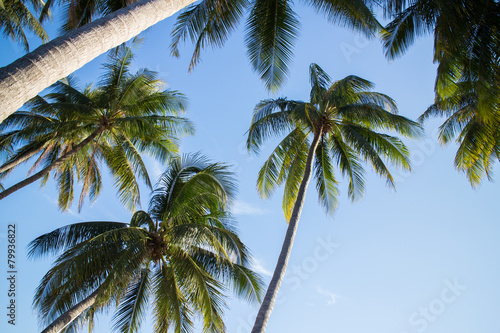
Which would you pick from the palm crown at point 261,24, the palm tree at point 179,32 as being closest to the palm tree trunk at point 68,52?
the palm tree at point 179,32

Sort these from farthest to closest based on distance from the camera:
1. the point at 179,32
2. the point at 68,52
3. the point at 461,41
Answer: the point at 179,32
the point at 461,41
the point at 68,52

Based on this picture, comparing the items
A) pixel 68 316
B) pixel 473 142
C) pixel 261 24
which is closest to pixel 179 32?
pixel 261 24

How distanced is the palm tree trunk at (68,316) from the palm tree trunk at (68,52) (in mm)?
7861

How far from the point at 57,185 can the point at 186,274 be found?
7.28 m

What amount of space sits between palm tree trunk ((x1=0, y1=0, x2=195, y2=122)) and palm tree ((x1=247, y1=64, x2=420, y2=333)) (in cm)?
692

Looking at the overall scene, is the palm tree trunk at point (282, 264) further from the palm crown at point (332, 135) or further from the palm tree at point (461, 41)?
the palm tree at point (461, 41)

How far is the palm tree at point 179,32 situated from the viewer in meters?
3.16

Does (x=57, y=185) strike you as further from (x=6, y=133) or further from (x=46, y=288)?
(x=46, y=288)

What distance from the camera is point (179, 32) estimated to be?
897cm

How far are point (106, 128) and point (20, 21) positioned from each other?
557 centimetres

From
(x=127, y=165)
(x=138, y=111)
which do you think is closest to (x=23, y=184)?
(x=127, y=165)

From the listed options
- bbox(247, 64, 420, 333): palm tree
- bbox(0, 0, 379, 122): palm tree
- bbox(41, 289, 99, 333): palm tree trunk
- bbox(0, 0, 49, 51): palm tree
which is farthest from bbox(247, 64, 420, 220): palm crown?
bbox(0, 0, 49, 51): palm tree

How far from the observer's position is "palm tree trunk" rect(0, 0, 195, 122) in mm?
3020

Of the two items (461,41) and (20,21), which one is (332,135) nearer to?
(461,41)
